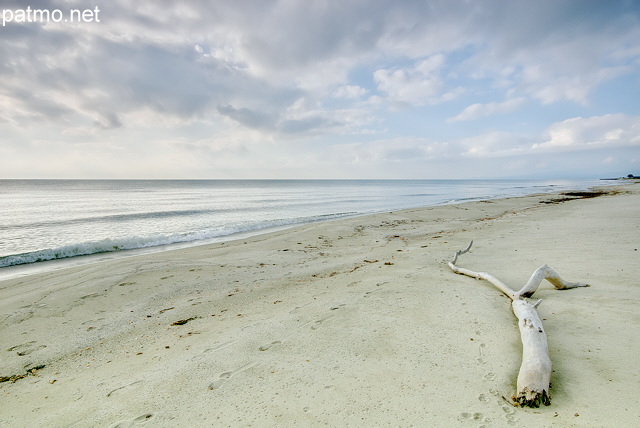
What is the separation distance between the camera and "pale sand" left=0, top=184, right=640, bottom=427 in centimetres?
266

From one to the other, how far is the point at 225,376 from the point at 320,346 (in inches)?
44.7

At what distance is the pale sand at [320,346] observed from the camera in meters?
2.66

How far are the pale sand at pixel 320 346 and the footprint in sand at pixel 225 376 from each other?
2cm

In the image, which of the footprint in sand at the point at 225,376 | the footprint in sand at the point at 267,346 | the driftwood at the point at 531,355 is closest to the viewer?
the driftwood at the point at 531,355

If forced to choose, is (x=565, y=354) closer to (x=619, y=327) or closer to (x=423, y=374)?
(x=619, y=327)

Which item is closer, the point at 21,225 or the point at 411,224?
the point at 411,224

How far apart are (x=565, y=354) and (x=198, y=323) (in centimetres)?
492

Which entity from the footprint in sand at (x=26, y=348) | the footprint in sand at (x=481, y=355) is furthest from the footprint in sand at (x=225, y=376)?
the footprint in sand at (x=26, y=348)

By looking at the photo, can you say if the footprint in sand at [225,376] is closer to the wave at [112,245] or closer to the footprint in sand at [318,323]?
the footprint in sand at [318,323]

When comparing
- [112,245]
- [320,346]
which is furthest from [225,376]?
[112,245]

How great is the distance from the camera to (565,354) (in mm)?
3275

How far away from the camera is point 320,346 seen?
12.3 feet

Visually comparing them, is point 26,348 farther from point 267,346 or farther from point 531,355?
point 531,355

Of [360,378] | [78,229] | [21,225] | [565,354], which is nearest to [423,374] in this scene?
[360,378]
